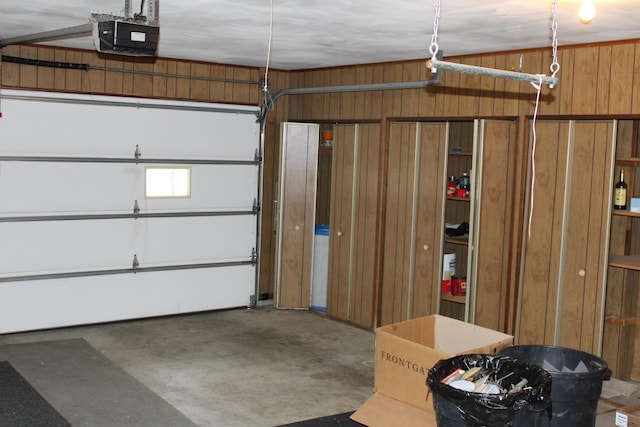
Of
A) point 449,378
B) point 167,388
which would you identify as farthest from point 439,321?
point 167,388

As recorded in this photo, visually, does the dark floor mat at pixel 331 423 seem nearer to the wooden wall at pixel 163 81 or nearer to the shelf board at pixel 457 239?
the shelf board at pixel 457 239

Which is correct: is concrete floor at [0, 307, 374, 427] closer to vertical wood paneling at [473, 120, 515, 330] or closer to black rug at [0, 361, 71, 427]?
black rug at [0, 361, 71, 427]

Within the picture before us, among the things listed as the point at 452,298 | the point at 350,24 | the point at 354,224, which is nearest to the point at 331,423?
the point at 350,24

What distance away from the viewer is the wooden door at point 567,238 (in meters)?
5.43

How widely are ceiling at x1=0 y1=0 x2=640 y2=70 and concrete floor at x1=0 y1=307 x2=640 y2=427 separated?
2496 millimetres

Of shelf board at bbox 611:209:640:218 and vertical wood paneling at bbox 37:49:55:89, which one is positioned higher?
vertical wood paneling at bbox 37:49:55:89

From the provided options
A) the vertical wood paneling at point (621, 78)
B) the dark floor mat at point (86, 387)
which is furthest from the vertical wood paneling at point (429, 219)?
the dark floor mat at point (86, 387)

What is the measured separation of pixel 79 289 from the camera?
23.0ft

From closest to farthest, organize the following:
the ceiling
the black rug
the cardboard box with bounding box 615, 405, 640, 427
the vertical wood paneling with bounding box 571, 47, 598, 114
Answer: the cardboard box with bounding box 615, 405, 640, 427
the ceiling
the black rug
the vertical wood paneling with bounding box 571, 47, 598, 114

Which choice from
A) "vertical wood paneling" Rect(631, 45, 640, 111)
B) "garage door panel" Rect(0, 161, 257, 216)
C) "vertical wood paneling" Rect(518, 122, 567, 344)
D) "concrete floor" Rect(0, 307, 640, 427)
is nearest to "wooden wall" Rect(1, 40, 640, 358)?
"vertical wood paneling" Rect(631, 45, 640, 111)

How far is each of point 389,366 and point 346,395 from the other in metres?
2.27

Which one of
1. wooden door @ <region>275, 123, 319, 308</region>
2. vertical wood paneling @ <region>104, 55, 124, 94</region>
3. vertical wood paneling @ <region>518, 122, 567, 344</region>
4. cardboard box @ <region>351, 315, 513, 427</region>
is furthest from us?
wooden door @ <region>275, 123, 319, 308</region>

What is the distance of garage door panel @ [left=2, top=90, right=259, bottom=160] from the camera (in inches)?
261

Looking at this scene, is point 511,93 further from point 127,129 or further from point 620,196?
point 127,129
